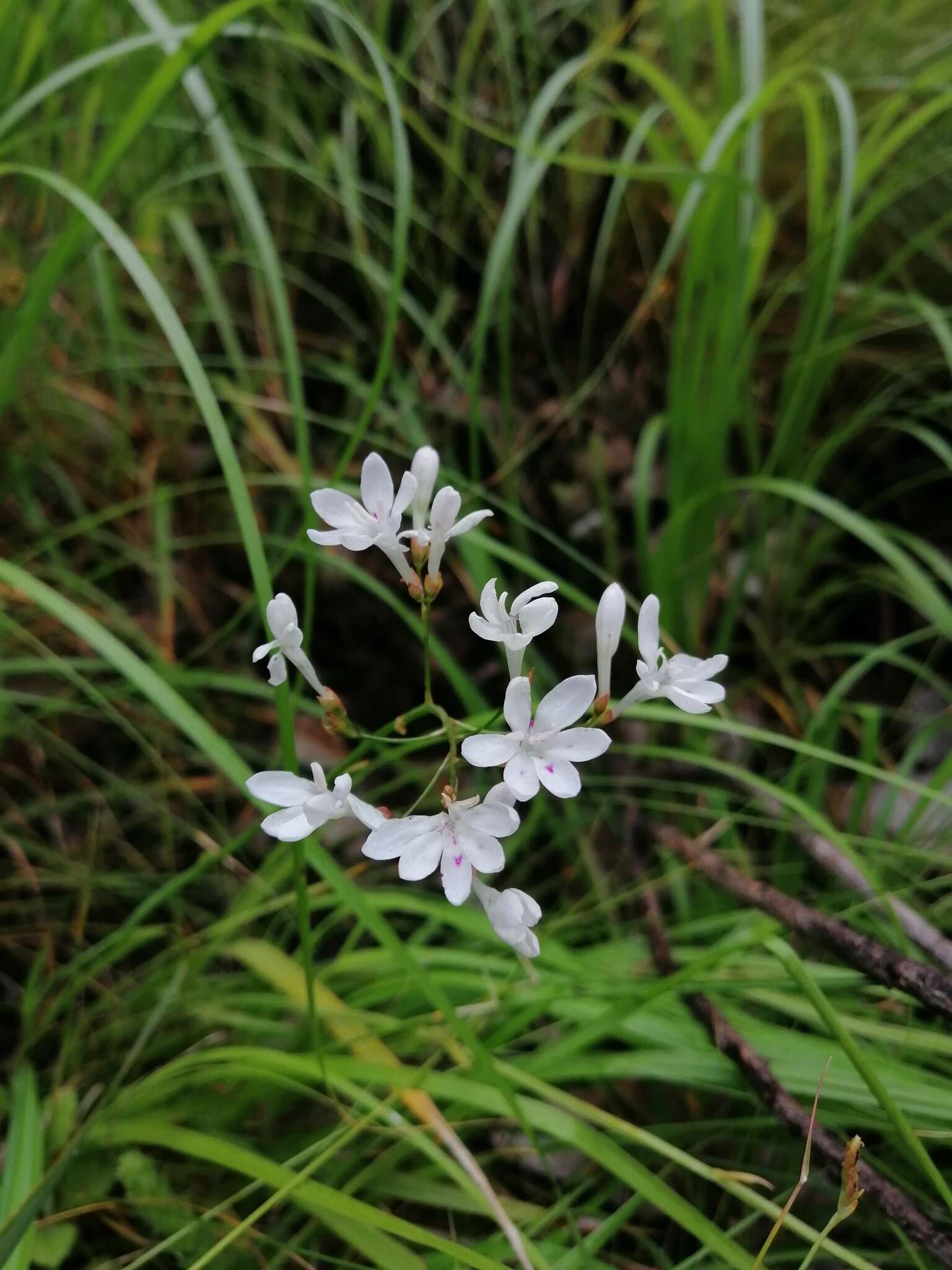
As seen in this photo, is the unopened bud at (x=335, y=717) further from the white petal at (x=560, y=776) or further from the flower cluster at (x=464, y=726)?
the white petal at (x=560, y=776)

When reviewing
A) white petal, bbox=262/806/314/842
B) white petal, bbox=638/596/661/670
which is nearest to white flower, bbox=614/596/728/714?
white petal, bbox=638/596/661/670

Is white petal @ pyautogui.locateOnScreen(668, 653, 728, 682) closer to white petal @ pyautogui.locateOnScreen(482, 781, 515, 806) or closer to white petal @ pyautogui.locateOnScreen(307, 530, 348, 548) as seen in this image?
white petal @ pyautogui.locateOnScreen(482, 781, 515, 806)

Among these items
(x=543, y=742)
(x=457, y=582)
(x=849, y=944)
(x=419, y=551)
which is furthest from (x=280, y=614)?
(x=457, y=582)

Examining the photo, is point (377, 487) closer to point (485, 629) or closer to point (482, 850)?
point (485, 629)

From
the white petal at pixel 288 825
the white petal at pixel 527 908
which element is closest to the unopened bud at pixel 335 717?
the white petal at pixel 288 825

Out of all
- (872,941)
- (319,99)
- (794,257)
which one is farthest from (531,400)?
(872,941)

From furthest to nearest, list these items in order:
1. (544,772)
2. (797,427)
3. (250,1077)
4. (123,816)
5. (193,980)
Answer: (797,427) < (123,816) < (193,980) < (250,1077) < (544,772)

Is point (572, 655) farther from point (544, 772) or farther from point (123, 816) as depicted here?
point (544, 772)
